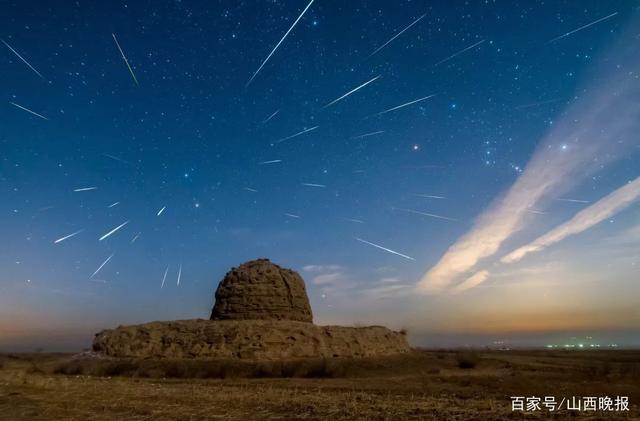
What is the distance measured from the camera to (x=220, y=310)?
34.6 m

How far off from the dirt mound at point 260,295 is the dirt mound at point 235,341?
3441mm

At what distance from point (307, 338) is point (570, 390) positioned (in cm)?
1648

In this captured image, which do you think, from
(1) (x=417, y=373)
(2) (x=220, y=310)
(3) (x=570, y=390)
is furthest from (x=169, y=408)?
(2) (x=220, y=310)

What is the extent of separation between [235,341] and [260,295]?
6.39 metres

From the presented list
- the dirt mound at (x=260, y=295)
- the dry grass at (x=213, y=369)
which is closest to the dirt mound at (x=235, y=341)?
the dry grass at (x=213, y=369)

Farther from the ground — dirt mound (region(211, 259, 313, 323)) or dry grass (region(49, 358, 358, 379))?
dirt mound (region(211, 259, 313, 323))

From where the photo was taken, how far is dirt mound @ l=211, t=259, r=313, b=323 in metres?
33.6

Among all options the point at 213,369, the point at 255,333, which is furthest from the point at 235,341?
the point at 213,369

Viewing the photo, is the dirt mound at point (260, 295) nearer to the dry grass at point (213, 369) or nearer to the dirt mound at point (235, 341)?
the dirt mound at point (235, 341)

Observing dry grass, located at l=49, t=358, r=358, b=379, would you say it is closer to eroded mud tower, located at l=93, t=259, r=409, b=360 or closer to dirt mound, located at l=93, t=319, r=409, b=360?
dirt mound, located at l=93, t=319, r=409, b=360

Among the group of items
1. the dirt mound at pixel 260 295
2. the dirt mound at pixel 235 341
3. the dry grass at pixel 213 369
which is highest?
the dirt mound at pixel 260 295

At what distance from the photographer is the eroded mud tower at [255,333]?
28.0 metres


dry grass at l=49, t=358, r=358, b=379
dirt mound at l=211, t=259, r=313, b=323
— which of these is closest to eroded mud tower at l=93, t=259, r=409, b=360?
dirt mound at l=211, t=259, r=313, b=323

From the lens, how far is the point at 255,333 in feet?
93.3
